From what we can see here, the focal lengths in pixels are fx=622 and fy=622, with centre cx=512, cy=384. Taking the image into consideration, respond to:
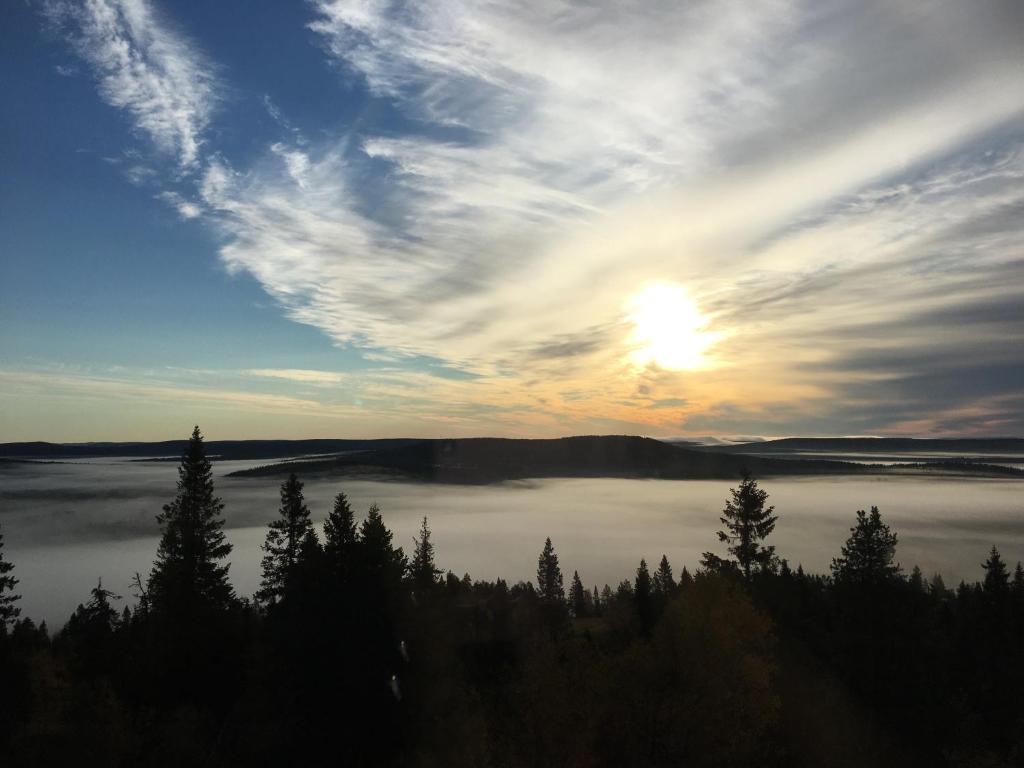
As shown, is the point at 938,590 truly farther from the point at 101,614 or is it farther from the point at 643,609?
the point at 101,614

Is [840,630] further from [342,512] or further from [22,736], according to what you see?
[22,736]

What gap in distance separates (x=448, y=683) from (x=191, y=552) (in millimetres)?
26337

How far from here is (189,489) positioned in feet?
169

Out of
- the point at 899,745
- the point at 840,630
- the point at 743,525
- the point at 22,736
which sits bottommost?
the point at 899,745

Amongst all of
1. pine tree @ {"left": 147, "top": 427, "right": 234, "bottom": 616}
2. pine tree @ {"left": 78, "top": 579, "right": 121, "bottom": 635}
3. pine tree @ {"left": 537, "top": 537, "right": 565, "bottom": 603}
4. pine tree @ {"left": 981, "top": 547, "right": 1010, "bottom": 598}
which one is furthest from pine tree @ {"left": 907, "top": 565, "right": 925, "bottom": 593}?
pine tree @ {"left": 537, "top": 537, "right": 565, "bottom": 603}

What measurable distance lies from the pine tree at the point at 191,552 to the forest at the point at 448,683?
180mm

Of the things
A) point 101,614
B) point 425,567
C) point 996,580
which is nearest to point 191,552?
point 101,614

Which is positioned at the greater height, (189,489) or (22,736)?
(189,489)

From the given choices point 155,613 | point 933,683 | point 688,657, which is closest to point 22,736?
point 155,613

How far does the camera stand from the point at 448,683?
98.2 ft

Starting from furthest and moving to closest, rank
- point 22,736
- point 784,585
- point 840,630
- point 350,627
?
point 784,585
point 840,630
point 350,627
point 22,736

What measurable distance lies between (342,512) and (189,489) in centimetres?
2308

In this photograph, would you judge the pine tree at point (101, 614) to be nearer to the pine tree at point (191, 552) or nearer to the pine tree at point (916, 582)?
the pine tree at point (191, 552)

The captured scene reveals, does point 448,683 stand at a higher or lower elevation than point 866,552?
lower
